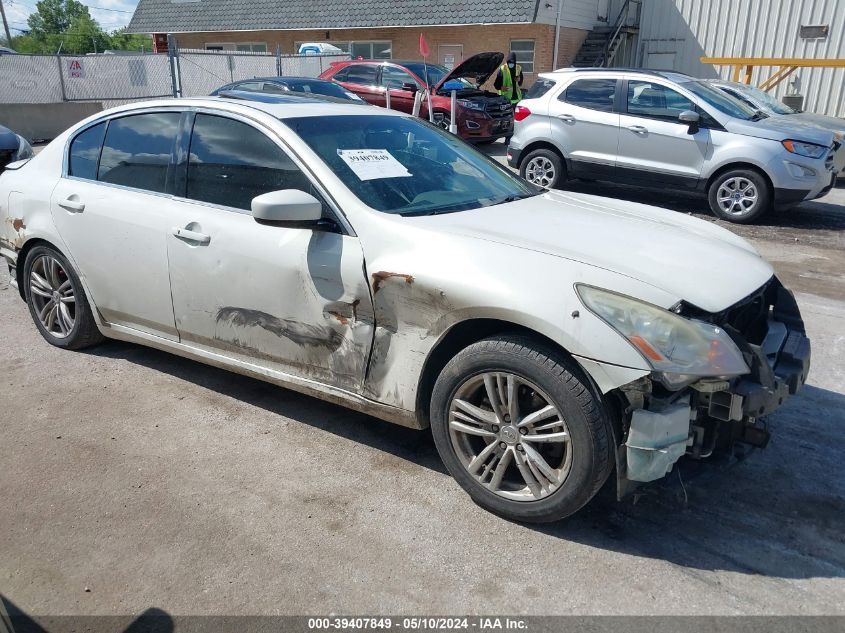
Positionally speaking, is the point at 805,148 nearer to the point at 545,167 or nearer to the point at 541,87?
the point at 545,167

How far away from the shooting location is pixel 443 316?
312 cm

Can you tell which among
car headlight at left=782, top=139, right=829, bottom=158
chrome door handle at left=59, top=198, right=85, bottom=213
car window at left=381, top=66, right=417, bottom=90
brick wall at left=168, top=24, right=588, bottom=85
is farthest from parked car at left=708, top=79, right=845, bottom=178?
brick wall at left=168, top=24, right=588, bottom=85

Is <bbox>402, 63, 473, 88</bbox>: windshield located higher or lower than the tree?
lower

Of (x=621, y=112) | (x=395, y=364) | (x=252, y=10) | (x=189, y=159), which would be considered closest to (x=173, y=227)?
(x=189, y=159)

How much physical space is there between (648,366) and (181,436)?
245 centimetres

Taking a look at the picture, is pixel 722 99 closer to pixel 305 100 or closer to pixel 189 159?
pixel 305 100

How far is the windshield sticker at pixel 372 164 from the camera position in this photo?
365cm

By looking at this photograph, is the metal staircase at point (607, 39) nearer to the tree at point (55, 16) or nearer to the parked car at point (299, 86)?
the parked car at point (299, 86)

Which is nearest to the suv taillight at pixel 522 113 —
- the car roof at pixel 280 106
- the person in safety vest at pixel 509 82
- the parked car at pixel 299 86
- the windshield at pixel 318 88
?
the parked car at pixel 299 86

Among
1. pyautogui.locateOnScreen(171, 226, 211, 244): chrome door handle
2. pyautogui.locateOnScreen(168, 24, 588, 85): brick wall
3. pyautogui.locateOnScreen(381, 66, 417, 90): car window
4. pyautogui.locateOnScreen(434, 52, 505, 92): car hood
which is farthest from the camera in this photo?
pyautogui.locateOnScreen(168, 24, 588, 85): brick wall

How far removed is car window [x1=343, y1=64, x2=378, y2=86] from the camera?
53.3 ft

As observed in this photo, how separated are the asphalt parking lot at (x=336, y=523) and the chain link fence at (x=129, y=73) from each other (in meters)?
16.0

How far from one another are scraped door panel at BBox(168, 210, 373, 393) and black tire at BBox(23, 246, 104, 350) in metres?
0.98

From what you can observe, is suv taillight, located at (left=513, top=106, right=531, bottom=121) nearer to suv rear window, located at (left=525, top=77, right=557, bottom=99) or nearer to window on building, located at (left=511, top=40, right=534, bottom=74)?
suv rear window, located at (left=525, top=77, right=557, bottom=99)
